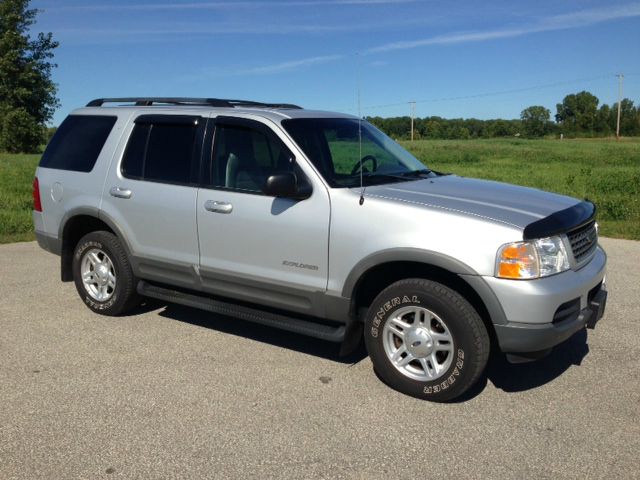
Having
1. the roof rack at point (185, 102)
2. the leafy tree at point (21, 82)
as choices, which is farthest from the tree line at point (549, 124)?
the roof rack at point (185, 102)

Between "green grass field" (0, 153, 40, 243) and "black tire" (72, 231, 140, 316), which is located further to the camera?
"green grass field" (0, 153, 40, 243)

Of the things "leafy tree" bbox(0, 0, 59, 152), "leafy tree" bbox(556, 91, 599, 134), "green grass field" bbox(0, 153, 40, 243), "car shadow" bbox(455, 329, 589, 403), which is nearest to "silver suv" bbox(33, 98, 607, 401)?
"car shadow" bbox(455, 329, 589, 403)

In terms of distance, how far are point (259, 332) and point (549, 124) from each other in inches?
5732

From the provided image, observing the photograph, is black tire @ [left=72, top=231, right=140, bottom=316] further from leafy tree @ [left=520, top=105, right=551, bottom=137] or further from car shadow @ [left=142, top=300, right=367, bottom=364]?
leafy tree @ [left=520, top=105, right=551, bottom=137]

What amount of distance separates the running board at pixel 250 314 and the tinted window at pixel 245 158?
936mm

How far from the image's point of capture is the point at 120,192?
5.63 metres

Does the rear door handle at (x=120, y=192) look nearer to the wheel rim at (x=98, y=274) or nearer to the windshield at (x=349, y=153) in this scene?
the wheel rim at (x=98, y=274)

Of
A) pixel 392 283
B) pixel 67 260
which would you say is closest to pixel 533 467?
pixel 392 283

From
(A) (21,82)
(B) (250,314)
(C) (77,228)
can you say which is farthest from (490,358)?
(A) (21,82)

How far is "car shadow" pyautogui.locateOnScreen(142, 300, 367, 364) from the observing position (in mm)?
5168

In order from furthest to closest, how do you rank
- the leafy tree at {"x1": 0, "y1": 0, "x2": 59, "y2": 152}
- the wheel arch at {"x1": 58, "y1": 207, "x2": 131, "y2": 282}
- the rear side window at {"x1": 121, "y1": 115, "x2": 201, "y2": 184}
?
the leafy tree at {"x1": 0, "y1": 0, "x2": 59, "y2": 152} < the wheel arch at {"x1": 58, "y1": 207, "x2": 131, "y2": 282} < the rear side window at {"x1": 121, "y1": 115, "x2": 201, "y2": 184}

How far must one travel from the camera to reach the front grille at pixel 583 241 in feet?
14.0

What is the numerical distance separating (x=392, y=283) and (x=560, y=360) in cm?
155

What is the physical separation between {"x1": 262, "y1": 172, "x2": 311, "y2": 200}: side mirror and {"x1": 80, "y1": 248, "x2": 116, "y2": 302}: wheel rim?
7.08 ft
